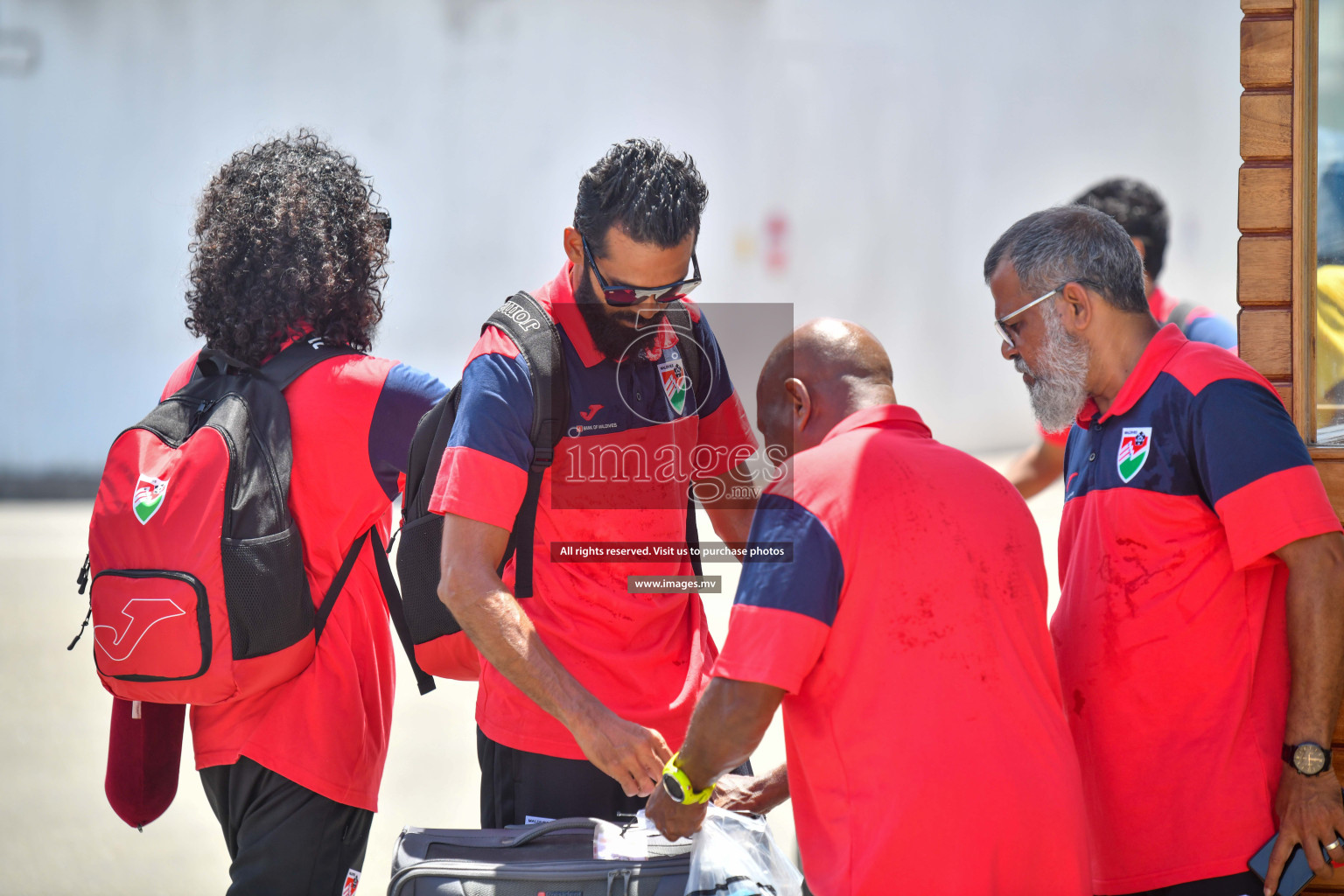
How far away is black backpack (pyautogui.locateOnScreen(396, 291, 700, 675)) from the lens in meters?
1.93

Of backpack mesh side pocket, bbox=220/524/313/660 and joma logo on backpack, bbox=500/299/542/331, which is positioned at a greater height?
joma logo on backpack, bbox=500/299/542/331

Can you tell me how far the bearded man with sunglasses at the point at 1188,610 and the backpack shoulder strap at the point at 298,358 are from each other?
4.31ft

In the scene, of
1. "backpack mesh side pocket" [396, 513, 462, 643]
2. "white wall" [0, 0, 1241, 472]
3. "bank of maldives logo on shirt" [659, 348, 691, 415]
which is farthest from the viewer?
"white wall" [0, 0, 1241, 472]

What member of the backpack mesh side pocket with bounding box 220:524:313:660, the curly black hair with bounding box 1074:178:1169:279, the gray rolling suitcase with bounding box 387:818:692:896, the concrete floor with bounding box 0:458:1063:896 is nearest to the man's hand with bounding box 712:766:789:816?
the gray rolling suitcase with bounding box 387:818:692:896

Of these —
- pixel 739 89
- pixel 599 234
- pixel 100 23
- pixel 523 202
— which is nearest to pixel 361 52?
pixel 523 202

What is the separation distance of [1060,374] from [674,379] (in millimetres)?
726

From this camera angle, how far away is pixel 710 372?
7.43 ft

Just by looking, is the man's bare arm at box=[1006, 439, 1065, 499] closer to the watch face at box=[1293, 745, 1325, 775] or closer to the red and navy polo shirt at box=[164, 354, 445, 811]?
the watch face at box=[1293, 745, 1325, 775]

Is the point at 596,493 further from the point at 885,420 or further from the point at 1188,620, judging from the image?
the point at 1188,620

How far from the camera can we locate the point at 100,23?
916 cm

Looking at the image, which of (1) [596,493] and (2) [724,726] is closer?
(2) [724,726]

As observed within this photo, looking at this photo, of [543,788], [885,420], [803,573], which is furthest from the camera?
[543,788]

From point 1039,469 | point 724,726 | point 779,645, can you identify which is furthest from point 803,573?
point 1039,469

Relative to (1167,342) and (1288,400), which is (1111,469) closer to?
(1167,342)
